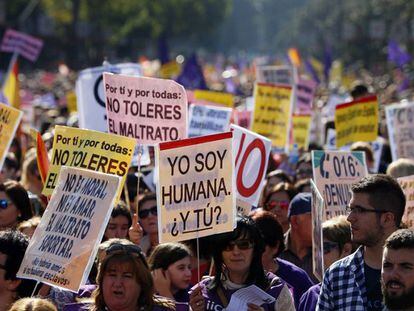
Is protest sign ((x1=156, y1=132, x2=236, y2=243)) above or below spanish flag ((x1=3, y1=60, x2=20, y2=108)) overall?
below

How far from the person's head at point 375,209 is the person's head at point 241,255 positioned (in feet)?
1.85

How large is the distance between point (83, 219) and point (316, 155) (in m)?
2.80

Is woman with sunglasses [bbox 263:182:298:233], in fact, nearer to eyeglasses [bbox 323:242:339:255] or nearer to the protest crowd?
the protest crowd

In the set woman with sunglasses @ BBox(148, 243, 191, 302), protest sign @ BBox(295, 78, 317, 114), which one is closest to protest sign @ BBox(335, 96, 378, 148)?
protest sign @ BBox(295, 78, 317, 114)

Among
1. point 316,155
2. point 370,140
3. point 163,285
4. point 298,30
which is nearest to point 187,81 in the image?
point 370,140

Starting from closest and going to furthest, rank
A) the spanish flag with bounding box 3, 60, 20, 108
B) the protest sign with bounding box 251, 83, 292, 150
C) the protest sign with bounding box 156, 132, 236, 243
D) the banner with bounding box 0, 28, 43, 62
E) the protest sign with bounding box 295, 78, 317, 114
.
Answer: the protest sign with bounding box 156, 132, 236, 243
the protest sign with bounding box 251, 83, 292, 150
the spanish flag with bounding box 3, 60, 20, 108
the protest sign with bounding box 295, 78, 317, 114
the banner with bounding box 0, 28, 43, 62

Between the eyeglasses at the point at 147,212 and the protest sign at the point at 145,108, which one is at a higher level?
the protest sign at the point at 145,108

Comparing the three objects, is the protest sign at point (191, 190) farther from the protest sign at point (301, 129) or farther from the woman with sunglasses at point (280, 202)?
the protest sign at point (301, 129)

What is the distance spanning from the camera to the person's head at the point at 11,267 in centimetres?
669

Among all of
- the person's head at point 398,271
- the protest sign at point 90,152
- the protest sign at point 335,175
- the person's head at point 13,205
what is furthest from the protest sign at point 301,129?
the person's head at point 398,271

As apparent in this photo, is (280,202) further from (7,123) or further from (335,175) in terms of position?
(7,123)

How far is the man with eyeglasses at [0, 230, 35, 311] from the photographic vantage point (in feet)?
21.9

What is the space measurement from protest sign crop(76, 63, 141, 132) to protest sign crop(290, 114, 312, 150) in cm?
377

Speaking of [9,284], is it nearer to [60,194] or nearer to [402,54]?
[60,194]
